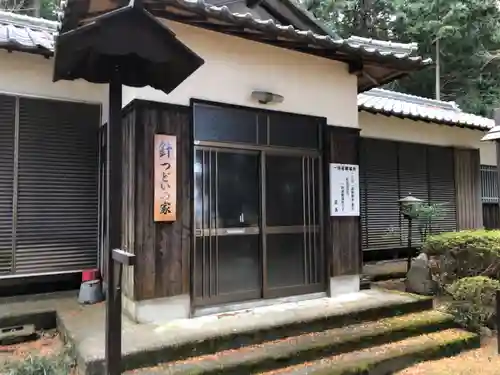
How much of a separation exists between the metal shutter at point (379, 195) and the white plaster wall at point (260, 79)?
2.41 m

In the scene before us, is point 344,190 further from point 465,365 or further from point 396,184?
point 396,184

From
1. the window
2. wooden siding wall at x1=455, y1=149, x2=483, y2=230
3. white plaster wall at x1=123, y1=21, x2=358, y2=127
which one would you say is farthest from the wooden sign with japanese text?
wooden siding wall at x1=455, y1=149, x2=483, y2=230

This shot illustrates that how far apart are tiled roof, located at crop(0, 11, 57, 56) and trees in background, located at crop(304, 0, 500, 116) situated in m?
12.7

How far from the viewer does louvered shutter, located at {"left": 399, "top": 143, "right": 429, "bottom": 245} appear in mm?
9109

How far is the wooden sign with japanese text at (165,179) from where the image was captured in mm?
4758

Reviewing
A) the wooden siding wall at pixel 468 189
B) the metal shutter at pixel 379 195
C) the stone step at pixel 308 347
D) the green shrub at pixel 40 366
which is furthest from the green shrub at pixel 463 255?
the green shrub at pixel 40 366

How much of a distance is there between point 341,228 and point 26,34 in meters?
5.57

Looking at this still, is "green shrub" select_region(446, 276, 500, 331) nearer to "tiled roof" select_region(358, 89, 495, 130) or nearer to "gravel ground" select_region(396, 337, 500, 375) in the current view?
"gravel ground" select_region(396, 337, 500, 375)

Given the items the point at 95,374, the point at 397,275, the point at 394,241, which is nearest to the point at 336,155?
the point at 397,275

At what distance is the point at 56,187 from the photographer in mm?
5957

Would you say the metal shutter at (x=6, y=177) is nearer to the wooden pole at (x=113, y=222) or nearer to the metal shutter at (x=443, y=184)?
the wooden pole at (x=113, y=222)

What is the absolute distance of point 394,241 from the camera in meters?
9.01

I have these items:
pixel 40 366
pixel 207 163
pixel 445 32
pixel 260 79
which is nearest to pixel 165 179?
pixel 207 163

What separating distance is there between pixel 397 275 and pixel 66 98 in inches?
256
